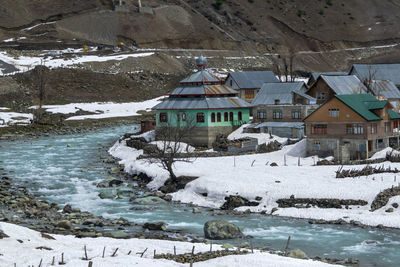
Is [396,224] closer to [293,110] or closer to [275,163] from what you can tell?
[275,163]

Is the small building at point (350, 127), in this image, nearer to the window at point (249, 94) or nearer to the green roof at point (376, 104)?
the green roof at point (376, 104)

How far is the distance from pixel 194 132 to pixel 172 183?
18110 millimetres

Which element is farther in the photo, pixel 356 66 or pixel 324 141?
pixel 356 66

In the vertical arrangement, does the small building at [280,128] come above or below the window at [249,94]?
below

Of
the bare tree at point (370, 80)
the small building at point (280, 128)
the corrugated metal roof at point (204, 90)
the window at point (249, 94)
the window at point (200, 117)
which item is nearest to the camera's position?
the small building at point (280, 128)

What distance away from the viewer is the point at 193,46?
15238 centimetres

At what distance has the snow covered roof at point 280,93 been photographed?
69062 millimetres

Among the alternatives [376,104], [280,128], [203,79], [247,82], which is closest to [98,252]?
[376,104]

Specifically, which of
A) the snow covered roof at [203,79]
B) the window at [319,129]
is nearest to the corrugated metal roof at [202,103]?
the snow covered roof at [203,79]

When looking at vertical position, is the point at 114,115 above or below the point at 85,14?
below

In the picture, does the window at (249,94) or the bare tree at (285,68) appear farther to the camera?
the bare tree at (285,68)

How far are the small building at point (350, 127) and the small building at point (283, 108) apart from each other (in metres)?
7.64

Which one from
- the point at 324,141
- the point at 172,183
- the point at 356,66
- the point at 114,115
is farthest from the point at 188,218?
the point at 114,115

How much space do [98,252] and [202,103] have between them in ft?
121
